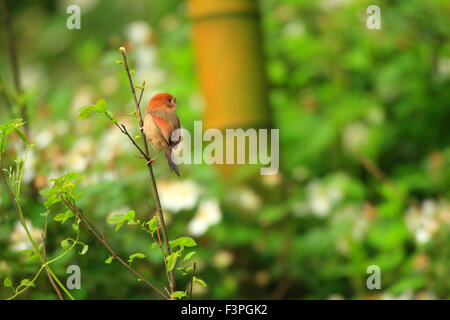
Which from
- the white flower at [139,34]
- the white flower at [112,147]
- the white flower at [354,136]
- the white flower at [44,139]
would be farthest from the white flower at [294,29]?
the white flower at [44,139]

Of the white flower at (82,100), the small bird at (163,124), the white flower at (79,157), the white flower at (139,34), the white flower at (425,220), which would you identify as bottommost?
the white flower at (425,220)

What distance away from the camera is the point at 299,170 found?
2.29m

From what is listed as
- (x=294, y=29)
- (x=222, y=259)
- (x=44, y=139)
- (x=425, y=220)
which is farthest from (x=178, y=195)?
(x=294, y=29)

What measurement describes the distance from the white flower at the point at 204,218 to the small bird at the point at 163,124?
0.80 meters

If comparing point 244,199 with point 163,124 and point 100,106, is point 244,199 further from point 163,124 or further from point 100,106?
point 100,106

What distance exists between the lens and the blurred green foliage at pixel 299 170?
5.07 feet

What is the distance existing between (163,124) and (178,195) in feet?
2.84

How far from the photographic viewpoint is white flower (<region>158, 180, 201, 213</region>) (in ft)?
5.65

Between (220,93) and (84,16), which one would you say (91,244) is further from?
(84,16)

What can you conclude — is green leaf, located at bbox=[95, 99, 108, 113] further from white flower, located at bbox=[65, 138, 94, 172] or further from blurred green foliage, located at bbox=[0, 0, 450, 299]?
white flower, located at bbox=[65, 138, 94, 172]

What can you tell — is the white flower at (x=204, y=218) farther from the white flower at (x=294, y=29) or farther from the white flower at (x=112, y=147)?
the white flower at (x=294, y=29)

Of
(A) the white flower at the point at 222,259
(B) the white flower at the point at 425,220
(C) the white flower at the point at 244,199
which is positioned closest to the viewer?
(B) the white flower at the point at 425,220
